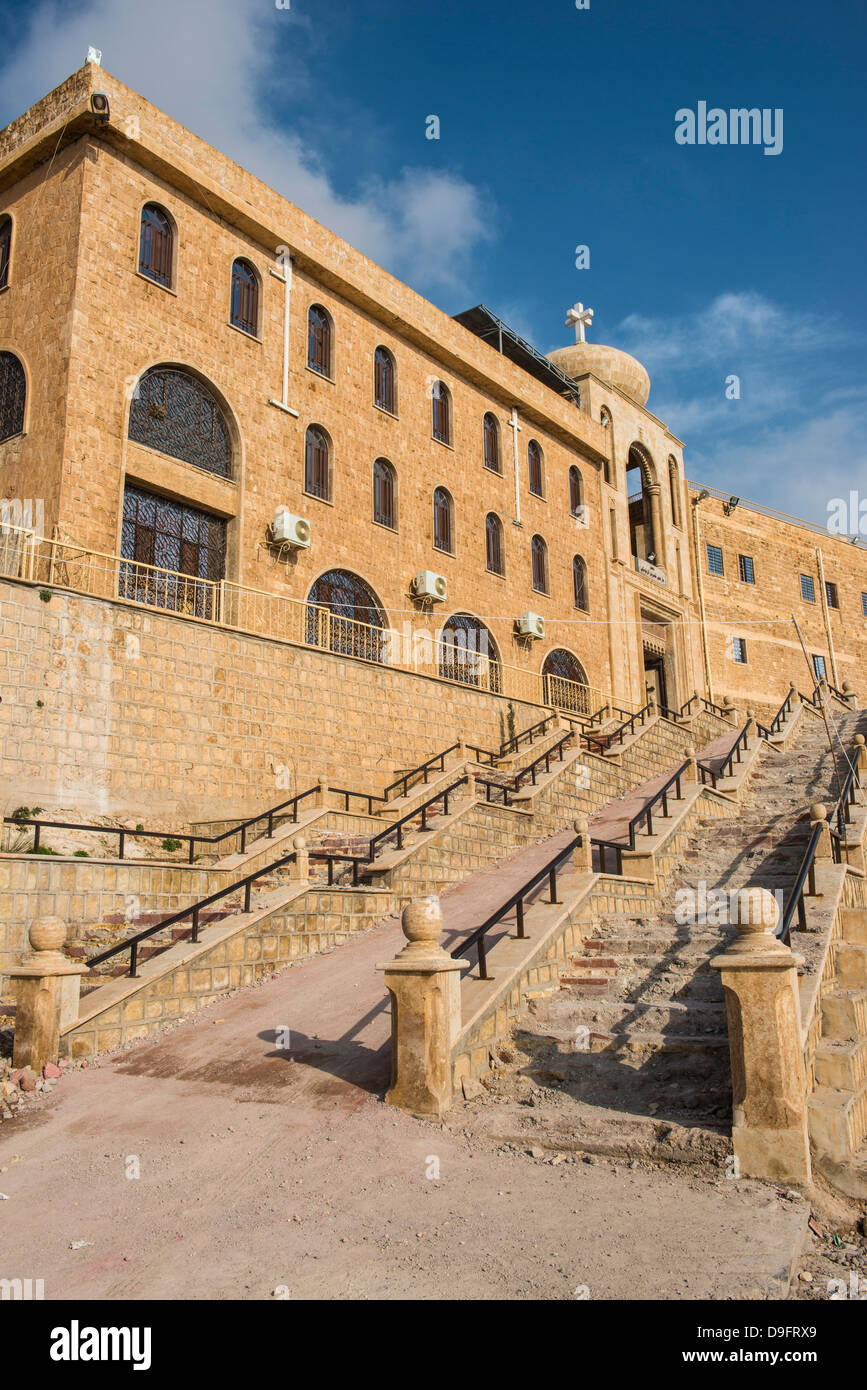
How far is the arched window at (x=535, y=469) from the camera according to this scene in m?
31.9

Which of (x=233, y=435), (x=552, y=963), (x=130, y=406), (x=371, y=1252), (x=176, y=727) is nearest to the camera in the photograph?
(x=371, y=1252)

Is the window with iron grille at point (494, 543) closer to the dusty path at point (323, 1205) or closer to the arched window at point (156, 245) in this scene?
the arched window at point (156, 245)

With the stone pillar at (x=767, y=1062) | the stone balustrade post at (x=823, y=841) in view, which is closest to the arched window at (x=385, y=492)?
the stone balustrade post at (x=823, y=841)

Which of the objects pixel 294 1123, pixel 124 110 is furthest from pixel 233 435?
pixel 294 1123

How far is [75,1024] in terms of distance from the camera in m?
9.68

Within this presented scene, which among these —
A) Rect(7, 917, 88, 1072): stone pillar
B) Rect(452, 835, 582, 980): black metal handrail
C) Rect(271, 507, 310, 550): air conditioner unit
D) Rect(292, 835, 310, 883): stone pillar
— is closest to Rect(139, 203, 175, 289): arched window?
Rect(271, 507, 310, 550): air conditioner unit

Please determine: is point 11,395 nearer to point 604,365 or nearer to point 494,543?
point 494,543

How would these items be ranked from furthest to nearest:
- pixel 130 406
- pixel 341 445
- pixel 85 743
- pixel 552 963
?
pixel 341 445, pixel 130 406, pixel 85 743, pixel 552 963

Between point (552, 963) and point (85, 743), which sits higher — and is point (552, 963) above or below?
below

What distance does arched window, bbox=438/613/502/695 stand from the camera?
25391 millimetres

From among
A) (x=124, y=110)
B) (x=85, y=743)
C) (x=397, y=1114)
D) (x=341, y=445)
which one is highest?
(x=124, y=110)

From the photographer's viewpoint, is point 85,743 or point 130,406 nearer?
point 85,743

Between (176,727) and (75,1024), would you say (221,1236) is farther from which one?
(176,727)
